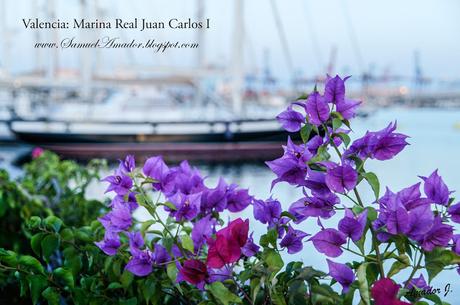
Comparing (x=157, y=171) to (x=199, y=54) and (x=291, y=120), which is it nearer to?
(x=291, y=120)

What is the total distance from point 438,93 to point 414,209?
112865 millimetres

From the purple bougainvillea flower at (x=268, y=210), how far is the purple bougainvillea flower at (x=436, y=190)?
0.26 metres

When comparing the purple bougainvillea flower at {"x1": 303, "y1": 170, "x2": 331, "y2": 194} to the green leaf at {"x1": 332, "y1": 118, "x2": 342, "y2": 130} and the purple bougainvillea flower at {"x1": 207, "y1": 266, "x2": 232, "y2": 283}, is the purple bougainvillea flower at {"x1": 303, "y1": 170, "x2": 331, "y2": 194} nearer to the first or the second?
the green leaf at {"x1": 332, "y1": 118, "x2": 342, "y2": 130}

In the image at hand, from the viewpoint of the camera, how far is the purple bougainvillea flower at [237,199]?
1142 mm

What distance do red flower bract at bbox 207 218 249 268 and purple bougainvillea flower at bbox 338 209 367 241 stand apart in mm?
141

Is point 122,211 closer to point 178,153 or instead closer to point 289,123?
point 289,123

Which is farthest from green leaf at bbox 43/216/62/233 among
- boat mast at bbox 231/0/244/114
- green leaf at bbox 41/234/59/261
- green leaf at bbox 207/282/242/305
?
boat mast at bbox 231/0/244/114

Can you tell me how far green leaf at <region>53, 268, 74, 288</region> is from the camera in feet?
3.81

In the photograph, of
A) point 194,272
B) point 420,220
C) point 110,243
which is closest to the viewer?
point 420,220

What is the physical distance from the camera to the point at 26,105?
2692 centimetres

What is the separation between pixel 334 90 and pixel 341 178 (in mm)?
158

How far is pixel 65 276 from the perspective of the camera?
117cm

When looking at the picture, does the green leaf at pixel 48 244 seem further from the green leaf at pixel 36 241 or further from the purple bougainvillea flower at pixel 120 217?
the purple bougainvillea flower at pixel 120 217

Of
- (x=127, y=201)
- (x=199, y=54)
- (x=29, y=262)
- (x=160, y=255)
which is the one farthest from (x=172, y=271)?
(x=199, y=54)
